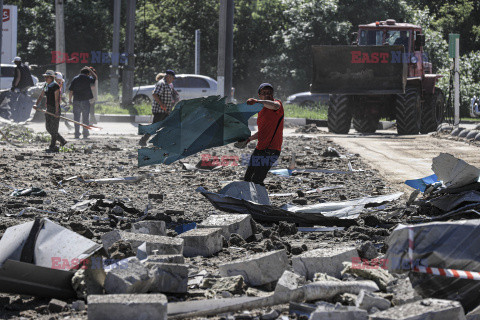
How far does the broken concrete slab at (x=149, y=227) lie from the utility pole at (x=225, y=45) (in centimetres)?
1620

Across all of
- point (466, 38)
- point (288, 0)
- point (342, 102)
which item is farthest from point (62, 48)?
point (466, 38)

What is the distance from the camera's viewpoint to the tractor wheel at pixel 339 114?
821 inches

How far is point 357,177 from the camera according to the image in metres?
11.2

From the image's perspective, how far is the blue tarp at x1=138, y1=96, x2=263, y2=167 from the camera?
27.9ft

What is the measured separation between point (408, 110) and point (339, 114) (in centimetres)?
185

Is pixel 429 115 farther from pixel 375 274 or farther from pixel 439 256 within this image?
pixel 439 256

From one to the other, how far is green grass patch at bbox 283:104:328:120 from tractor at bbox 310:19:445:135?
18.2ft

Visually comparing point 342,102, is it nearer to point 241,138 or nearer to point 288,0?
point 241,138

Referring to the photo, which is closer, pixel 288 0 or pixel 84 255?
pixel 84 255

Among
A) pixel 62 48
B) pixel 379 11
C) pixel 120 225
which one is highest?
pixel 379 11

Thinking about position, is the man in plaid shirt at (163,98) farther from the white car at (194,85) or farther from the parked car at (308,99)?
the parked car at (308,99)

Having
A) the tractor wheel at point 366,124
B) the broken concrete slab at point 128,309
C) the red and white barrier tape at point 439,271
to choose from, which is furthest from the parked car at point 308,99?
the broken concrete slab at point 128,309

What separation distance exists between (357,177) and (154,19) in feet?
121

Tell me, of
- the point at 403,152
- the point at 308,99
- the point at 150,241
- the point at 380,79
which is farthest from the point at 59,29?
the point at 150,241
